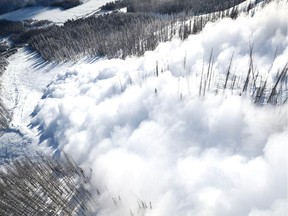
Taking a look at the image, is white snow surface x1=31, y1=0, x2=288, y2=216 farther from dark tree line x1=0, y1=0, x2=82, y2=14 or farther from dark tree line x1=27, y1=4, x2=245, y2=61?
dark tree line x1=0, y1=0, x2=82, y2=14

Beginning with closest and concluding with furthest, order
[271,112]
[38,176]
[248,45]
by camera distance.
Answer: [271,112], [38,176], [248,45]

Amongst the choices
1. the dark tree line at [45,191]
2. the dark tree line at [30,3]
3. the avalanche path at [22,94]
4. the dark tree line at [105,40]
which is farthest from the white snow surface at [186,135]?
the dark tree line at [30,3]

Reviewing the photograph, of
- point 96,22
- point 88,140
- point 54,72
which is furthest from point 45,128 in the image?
point 96,22

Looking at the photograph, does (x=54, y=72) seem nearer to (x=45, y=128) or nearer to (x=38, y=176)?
(x=45, y=128)

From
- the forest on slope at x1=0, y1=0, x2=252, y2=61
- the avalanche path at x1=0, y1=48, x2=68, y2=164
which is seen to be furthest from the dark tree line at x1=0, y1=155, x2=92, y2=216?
the forest on slope at x1=0, y1=0, x2=252, y2=61

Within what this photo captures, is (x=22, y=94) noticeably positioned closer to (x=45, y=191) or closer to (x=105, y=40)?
(x=105, y=40)
